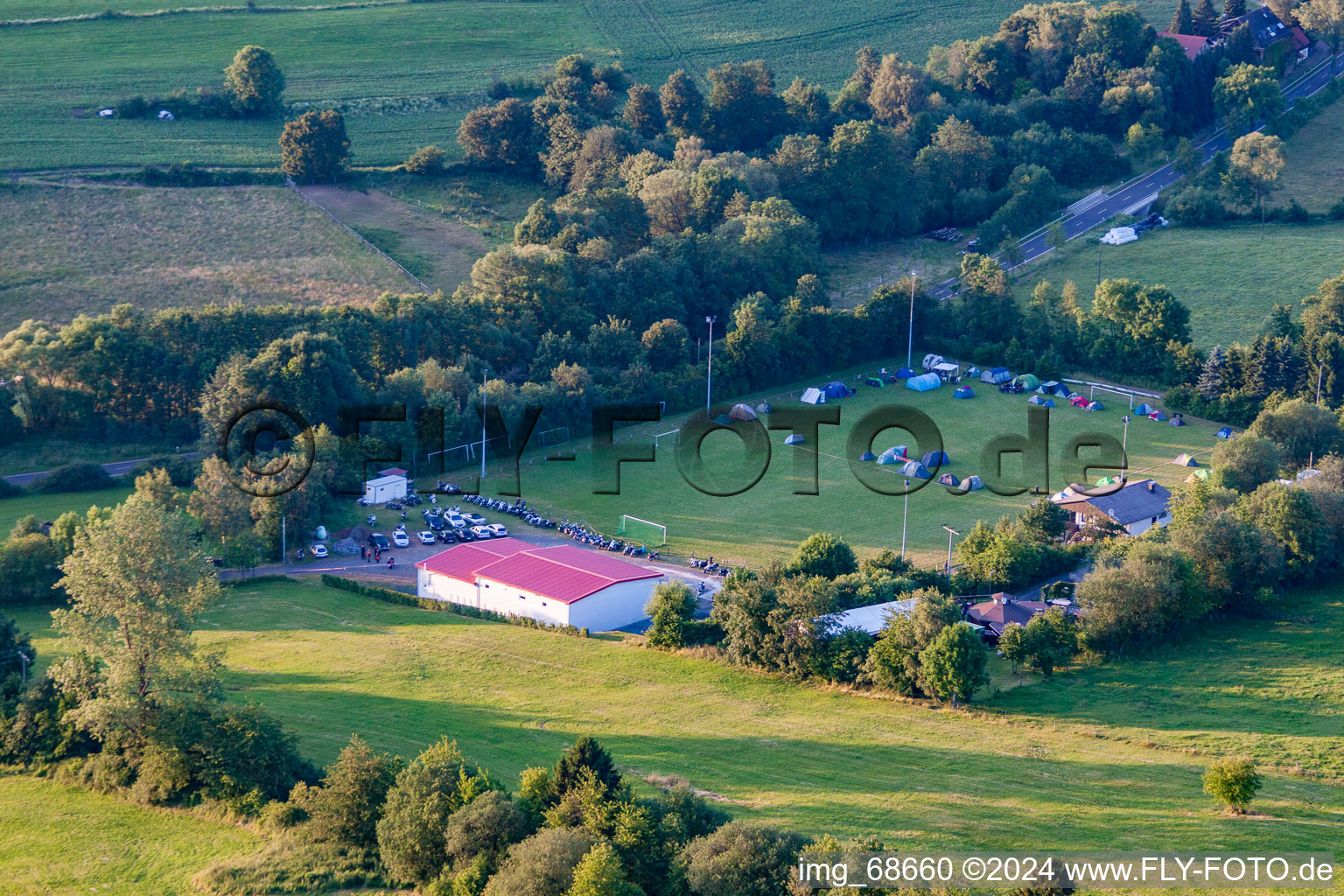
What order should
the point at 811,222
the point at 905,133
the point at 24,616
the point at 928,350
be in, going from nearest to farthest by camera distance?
the point at 24,616 → the point at 928,350 → the point at 811,222 → the point at 905,133

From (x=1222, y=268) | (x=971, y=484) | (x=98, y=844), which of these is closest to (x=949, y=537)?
(x=971, y=484)

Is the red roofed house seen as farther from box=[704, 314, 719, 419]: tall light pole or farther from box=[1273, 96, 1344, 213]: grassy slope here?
box=[1273, 96, 1344, 213]: grassy slope

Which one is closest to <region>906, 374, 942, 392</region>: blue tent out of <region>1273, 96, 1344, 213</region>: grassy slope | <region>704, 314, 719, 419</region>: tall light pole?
<region>704, 314, 719, 419</region>: tall light pole

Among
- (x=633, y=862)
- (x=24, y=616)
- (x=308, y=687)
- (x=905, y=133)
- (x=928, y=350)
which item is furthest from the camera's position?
(x=905, y=133)

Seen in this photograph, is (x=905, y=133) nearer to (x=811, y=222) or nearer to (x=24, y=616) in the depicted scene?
(x=811, y=222)

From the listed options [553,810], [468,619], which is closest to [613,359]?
[468,619]

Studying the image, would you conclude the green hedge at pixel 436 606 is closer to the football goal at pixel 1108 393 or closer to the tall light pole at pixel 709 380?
the tall light pole at pixel 709 380
